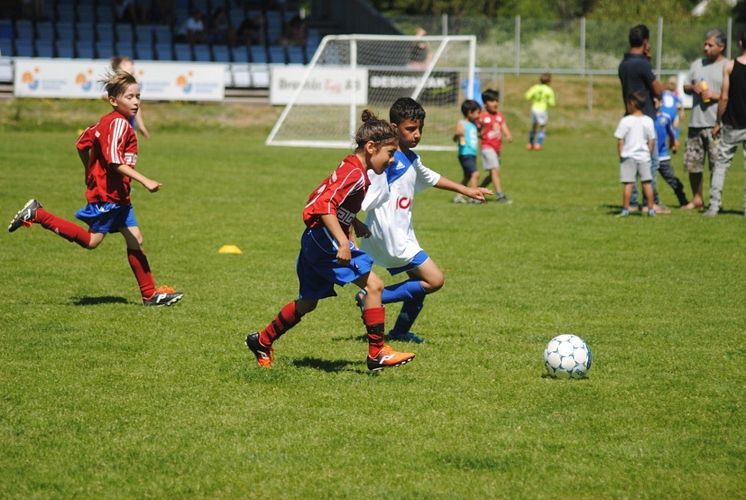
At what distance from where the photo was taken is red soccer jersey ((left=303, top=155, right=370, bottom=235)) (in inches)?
235

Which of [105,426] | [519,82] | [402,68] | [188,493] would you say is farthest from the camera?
[519,82]

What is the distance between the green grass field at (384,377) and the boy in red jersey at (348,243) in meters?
0.23

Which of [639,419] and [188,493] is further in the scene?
[639,419]

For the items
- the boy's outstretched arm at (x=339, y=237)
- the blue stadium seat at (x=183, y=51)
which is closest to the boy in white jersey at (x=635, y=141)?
the boy's outstretched arm at (x=339, y=237)

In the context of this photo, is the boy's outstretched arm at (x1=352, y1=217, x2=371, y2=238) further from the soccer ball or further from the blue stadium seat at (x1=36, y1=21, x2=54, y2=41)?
the blue stadium seat at (x1=36, y1=21, x2=54, y2=41)

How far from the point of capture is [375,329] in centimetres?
620

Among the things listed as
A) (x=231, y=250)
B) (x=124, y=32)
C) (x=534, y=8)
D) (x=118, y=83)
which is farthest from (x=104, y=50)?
(x=118, y=83)

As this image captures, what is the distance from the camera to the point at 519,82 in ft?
116

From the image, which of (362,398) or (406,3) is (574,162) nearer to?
(362,398)

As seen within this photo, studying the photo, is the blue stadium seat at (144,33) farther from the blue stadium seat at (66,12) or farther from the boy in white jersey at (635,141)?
the boy in white jersey at (635,141)

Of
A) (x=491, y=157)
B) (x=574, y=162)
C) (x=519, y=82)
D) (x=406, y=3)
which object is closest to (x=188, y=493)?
(x=491, y=157)

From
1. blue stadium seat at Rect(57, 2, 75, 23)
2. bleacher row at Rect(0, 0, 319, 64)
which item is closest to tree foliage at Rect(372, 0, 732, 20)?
bleacher row at Rect(0, 0, 319, 64)

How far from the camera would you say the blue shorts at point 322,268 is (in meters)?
6.14

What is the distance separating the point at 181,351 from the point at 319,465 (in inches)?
93.9
